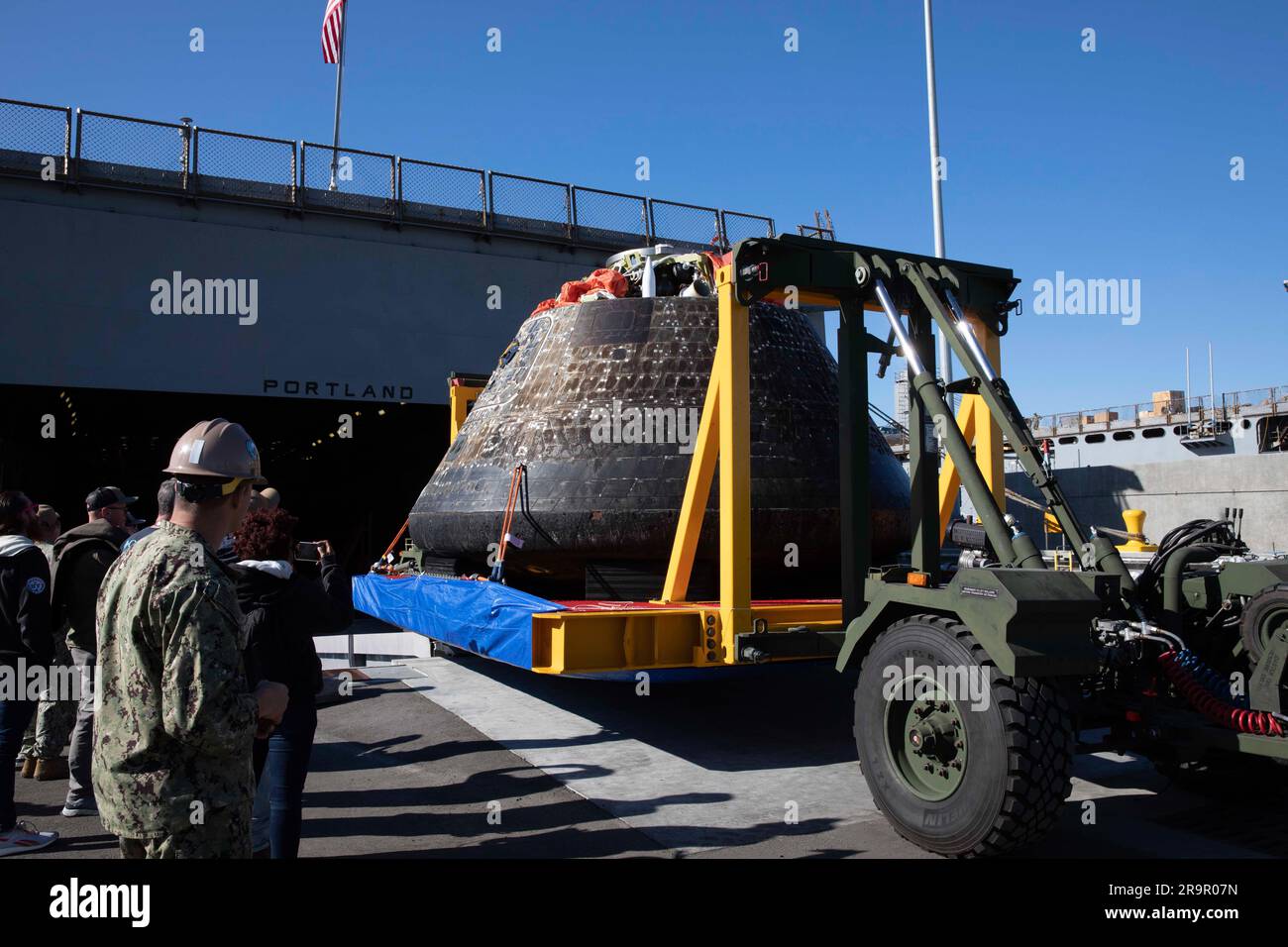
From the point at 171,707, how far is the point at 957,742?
332cm

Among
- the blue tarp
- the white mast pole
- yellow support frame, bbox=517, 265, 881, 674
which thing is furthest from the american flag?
yellow support frame, bbox=517, 265, 881, 674

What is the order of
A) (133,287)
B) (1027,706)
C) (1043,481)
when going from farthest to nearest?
(133,287), (1043,481), (1027,706)

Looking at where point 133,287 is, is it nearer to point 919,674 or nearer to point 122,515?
point 122,515

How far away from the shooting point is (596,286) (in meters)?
8.81

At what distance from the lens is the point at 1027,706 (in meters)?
3.94

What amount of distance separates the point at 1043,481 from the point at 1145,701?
3.90 ft

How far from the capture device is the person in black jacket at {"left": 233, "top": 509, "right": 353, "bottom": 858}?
3.82m

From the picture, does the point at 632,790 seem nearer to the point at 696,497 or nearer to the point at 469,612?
the point at 469,612

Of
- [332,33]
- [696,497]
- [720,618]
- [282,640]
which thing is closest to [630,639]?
[720,618]

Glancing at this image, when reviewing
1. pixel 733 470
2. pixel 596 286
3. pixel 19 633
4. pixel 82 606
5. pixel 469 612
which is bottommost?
pixel 469 612

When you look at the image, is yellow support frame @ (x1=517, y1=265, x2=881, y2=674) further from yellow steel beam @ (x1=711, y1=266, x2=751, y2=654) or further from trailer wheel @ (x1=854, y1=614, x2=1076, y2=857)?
trailer wheel @ (x1=854, y1=614, x2=1076, y2=857)

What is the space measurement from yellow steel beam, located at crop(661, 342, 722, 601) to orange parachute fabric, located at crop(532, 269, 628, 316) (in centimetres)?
249

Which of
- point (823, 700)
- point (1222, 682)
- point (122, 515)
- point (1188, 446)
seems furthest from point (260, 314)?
point (1188, 446)

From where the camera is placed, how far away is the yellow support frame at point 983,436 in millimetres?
6910
